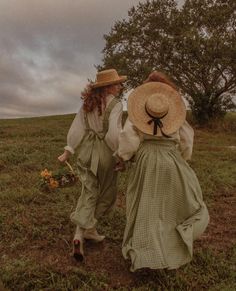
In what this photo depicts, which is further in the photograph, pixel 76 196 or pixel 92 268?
pixel 76 196

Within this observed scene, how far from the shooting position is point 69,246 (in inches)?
264

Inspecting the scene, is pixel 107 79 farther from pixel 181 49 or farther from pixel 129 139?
pixel 181 49

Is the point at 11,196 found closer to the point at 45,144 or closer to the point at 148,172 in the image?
the point at 148,172

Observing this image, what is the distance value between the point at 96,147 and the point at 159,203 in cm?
128

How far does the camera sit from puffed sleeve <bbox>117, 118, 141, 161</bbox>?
5.65 meters

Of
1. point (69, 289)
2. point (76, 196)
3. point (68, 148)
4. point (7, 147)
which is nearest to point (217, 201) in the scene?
point (76, 196)

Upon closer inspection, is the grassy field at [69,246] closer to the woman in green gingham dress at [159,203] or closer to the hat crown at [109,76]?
the woman in green gingham dress at [159,203]

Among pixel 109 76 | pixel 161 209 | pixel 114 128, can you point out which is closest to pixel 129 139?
pixel 114 128

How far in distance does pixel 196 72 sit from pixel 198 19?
2.83 meters

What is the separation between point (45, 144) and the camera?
15695 mm

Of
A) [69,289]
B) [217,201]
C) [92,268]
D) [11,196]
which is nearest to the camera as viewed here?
[69,289]

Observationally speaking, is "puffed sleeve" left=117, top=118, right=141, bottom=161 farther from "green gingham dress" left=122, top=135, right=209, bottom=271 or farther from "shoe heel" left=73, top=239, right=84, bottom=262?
"shoe heel" left=73, top=239, right=84, bottom=262

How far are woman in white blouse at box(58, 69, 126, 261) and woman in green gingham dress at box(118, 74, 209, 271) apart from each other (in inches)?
19.6

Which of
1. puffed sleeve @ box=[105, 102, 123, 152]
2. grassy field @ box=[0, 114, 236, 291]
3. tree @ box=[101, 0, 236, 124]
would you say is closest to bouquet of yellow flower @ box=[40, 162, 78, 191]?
grassy field @ box=[0, 114, 236, 291]
